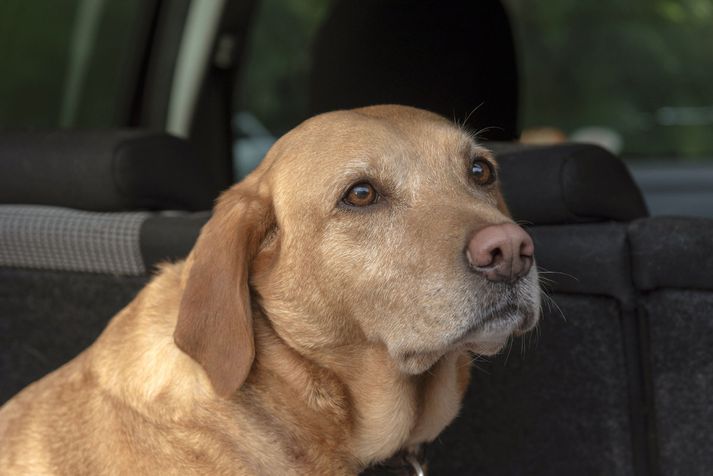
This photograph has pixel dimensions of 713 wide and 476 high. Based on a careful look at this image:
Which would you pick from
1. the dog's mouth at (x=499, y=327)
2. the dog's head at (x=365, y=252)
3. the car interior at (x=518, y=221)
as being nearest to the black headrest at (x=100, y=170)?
the car interior at (x=518, y=221)

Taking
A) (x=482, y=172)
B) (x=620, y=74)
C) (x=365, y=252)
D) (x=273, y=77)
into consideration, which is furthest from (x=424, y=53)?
(x=620, y=74)

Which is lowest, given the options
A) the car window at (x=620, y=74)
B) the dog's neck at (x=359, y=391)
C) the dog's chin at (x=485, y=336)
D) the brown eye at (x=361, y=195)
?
the car window at (x=620, y=74)

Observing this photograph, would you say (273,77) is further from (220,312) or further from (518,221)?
(220,312)

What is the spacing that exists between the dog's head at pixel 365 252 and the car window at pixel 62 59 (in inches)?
132

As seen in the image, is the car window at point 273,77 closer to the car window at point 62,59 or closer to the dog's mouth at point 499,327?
Answer: the car window at point 62,59

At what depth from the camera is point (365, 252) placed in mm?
2643

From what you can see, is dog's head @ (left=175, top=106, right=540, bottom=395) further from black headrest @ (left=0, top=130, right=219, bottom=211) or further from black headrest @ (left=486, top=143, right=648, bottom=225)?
black headrest @ (left=0, top=130, right=219, bottom=211)

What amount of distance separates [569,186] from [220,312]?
92 centimetres

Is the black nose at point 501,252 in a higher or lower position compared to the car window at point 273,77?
higher

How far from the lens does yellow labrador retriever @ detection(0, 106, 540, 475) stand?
2.53 meters

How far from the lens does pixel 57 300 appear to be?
A: 3.24 metres

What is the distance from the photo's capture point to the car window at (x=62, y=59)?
6.08 metres

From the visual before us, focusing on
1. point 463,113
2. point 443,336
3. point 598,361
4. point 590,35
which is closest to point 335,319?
point 443,336

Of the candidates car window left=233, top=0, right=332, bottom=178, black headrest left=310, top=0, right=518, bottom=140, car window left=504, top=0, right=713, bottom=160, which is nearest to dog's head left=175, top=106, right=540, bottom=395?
black headrest left=310, top=0, right=518, bottom=140
